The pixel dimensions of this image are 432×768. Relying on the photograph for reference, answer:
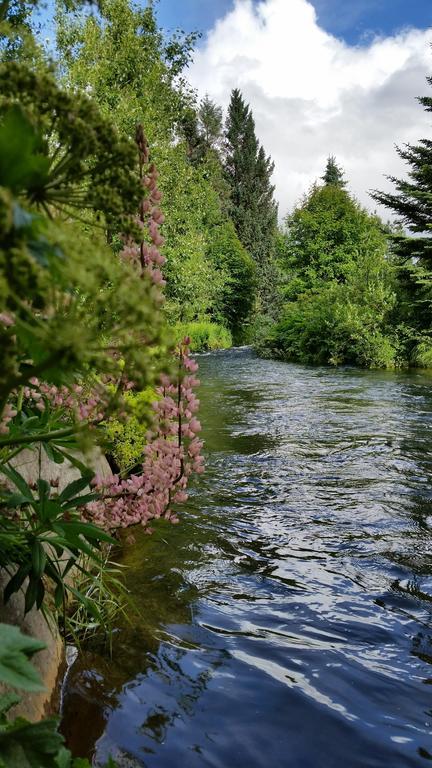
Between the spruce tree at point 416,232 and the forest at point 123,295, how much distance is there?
95mm

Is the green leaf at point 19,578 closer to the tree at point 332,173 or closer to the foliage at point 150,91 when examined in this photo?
the foliage at point 150,91

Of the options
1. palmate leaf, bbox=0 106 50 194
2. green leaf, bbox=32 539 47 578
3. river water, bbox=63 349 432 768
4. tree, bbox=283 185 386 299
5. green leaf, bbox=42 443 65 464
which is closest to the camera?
palmate leaf, bbox=0 106 50 194

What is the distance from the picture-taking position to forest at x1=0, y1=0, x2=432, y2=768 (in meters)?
0.91

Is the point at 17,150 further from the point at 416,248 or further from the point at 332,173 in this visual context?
the point at 332,173

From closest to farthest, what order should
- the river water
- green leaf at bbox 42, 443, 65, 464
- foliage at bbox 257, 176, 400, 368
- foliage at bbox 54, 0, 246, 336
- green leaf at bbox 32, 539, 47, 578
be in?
green leaf at bbox 32, 539, 47, 578, green leaf at bbox 42, 443, 65, 464, the river water, foliage at bbox 54, 0, 246, 336, foliage at bbox 257, 176, 400, 368

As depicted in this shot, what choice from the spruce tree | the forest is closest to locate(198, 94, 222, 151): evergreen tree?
the forest

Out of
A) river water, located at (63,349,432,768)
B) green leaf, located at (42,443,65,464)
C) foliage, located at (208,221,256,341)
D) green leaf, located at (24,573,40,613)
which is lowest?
river water, located at (63,349,432,768)

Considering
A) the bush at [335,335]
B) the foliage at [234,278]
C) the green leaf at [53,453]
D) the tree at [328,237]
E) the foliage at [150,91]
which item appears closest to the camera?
the green leaf at [53,453]

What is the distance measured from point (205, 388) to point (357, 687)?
493 inches

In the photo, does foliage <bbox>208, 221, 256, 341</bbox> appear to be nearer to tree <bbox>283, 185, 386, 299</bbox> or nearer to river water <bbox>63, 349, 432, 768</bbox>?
tree <bbox>283, 185, 386, 299</bbox>

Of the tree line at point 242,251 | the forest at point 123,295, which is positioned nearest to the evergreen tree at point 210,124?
the forest at point 123,295

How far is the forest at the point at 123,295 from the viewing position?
0.91 meters

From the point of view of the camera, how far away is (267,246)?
5156cm

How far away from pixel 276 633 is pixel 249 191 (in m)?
50.1
